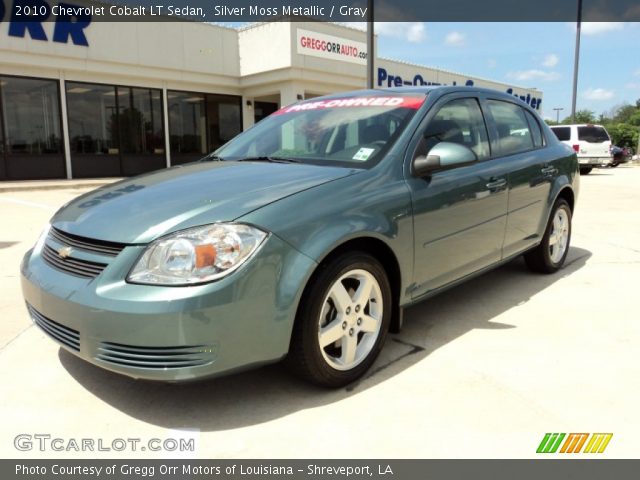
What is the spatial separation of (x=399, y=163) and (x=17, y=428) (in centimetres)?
238

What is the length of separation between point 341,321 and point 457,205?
1.22 metres

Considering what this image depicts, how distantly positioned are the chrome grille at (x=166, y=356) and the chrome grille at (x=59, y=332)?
27cm

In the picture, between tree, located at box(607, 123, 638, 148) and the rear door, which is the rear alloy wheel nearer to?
the rear door

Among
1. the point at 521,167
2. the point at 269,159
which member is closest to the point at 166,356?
the point at 269,159

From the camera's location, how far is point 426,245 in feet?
10.5

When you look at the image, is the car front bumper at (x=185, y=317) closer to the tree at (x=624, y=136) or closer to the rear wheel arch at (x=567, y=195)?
the rear wheel arch at (x=567, y=195)

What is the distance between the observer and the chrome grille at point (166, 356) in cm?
228

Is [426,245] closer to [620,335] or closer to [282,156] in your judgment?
[282,156]

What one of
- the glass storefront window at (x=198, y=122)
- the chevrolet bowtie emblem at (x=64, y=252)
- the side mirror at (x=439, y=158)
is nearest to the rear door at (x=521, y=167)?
the side mirror at (x=439, y=158)

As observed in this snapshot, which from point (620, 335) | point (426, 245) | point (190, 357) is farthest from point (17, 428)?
point (620, 335)

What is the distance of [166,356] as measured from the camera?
2.29 meters

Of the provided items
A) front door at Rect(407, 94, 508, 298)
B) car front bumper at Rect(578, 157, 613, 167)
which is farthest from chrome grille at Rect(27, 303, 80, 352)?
car front bumper at Rect(578, 157, 613, 167)

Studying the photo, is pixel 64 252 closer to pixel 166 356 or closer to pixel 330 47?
pixel 166 356

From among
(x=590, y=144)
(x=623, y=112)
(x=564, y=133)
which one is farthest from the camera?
(x=623, y=112)
